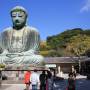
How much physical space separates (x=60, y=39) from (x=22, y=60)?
2623 inches

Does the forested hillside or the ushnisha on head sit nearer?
the ushnisha on head

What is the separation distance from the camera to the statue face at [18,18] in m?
19.3

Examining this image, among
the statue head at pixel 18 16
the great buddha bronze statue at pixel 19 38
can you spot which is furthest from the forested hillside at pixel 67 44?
the statue head at pixel 18 16

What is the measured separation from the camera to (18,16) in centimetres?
1936

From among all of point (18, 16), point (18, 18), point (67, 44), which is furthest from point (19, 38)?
point (67, 44)

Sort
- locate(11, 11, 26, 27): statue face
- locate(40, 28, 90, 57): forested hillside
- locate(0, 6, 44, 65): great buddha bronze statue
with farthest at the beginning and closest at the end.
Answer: locate(40, 28, 90, 57): forested hillside
locate(11, 11, 26, 27): statue face
locate(0, 6, 44, 65): great buddha bronze statue

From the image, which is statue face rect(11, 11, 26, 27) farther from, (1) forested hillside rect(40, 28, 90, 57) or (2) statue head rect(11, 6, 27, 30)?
(1) forested hillside rect(40, 28, 90, 57)

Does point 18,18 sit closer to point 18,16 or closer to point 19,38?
point 18,16

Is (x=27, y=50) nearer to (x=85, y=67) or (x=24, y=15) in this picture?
(x=24, y=15)

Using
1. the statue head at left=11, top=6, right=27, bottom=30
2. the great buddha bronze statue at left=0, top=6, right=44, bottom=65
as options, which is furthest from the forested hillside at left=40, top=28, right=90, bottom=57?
the statue head at left=11, top=6, right=27, bottom=30

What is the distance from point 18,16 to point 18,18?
0.39 ft

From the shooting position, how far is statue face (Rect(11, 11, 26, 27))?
1928 centimetres

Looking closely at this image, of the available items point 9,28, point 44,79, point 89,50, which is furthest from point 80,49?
point 44,79

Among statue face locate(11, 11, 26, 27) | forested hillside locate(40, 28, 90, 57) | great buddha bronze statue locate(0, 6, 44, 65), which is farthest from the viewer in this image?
forested hillside locate(40, 28, 90, 57)
